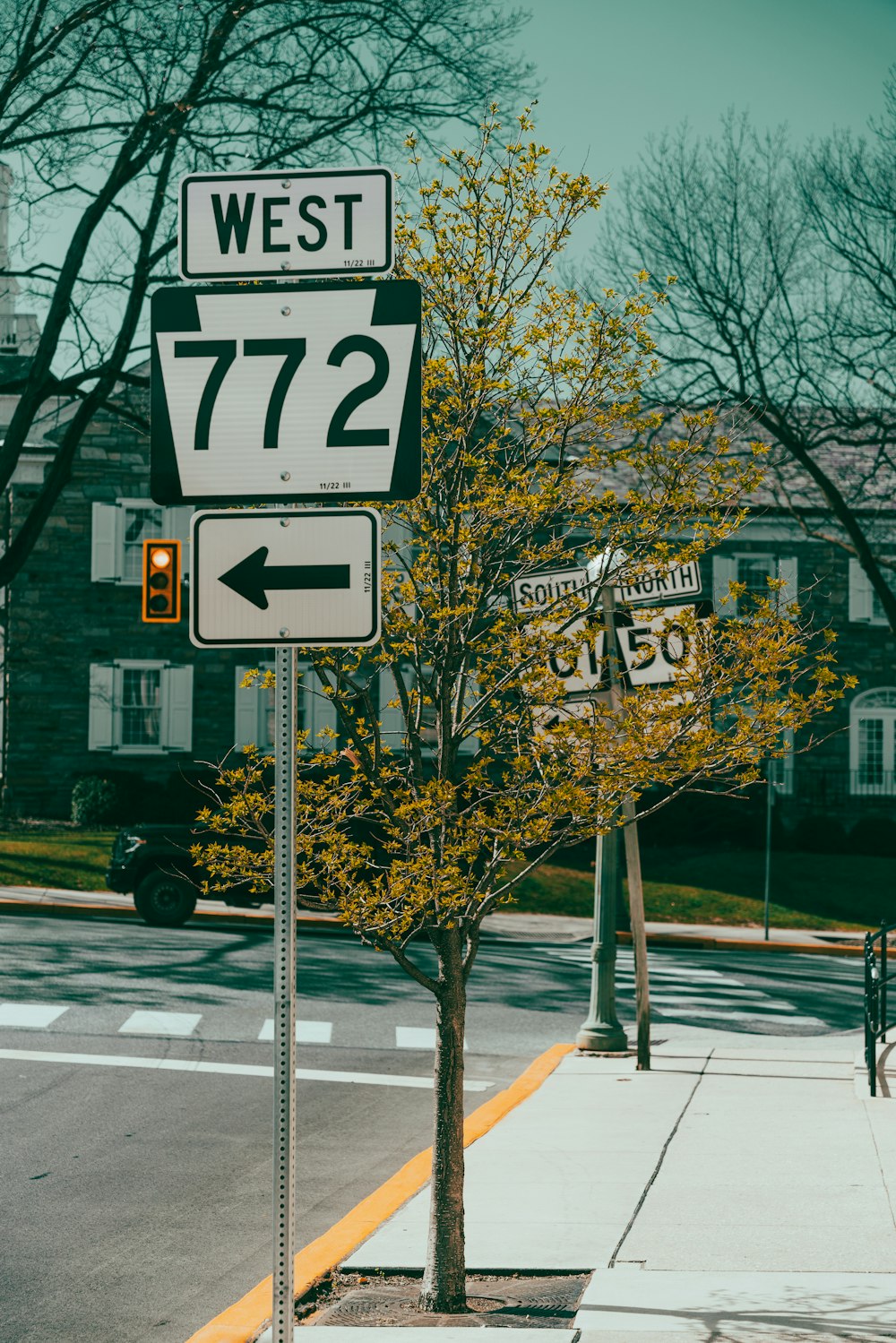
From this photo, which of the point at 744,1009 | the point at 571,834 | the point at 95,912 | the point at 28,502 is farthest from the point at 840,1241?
the point at 28,502

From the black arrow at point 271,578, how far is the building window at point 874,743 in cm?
3016

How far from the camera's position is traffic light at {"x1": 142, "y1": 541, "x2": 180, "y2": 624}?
1509cm

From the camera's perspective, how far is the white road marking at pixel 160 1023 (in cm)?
1170

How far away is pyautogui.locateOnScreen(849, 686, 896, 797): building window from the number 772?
98.4 feet

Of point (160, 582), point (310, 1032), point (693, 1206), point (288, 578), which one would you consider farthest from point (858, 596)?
point (288, 578)

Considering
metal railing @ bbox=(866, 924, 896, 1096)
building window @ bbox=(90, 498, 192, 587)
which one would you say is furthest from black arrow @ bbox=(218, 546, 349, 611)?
building window @ bbox=(90, 498, 192, 587)

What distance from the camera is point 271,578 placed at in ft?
12.3

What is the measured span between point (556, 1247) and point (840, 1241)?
1166 mm

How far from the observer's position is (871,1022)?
956 cm

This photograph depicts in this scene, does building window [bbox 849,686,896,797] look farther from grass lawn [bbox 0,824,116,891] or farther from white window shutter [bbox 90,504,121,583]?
grass lawn [bbox 0,824,116,891]

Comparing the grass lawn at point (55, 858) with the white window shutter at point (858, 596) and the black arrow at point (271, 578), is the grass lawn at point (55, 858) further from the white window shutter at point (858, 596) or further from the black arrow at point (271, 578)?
the black arrow at point (271, 578)

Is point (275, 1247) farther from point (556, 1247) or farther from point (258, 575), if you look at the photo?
point (556, 1247)

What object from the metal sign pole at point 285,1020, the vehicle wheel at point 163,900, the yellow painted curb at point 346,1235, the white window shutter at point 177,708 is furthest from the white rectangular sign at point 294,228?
the white window shutter at point 177,708

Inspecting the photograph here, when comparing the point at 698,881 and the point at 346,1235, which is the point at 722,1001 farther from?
the point at 698,881
